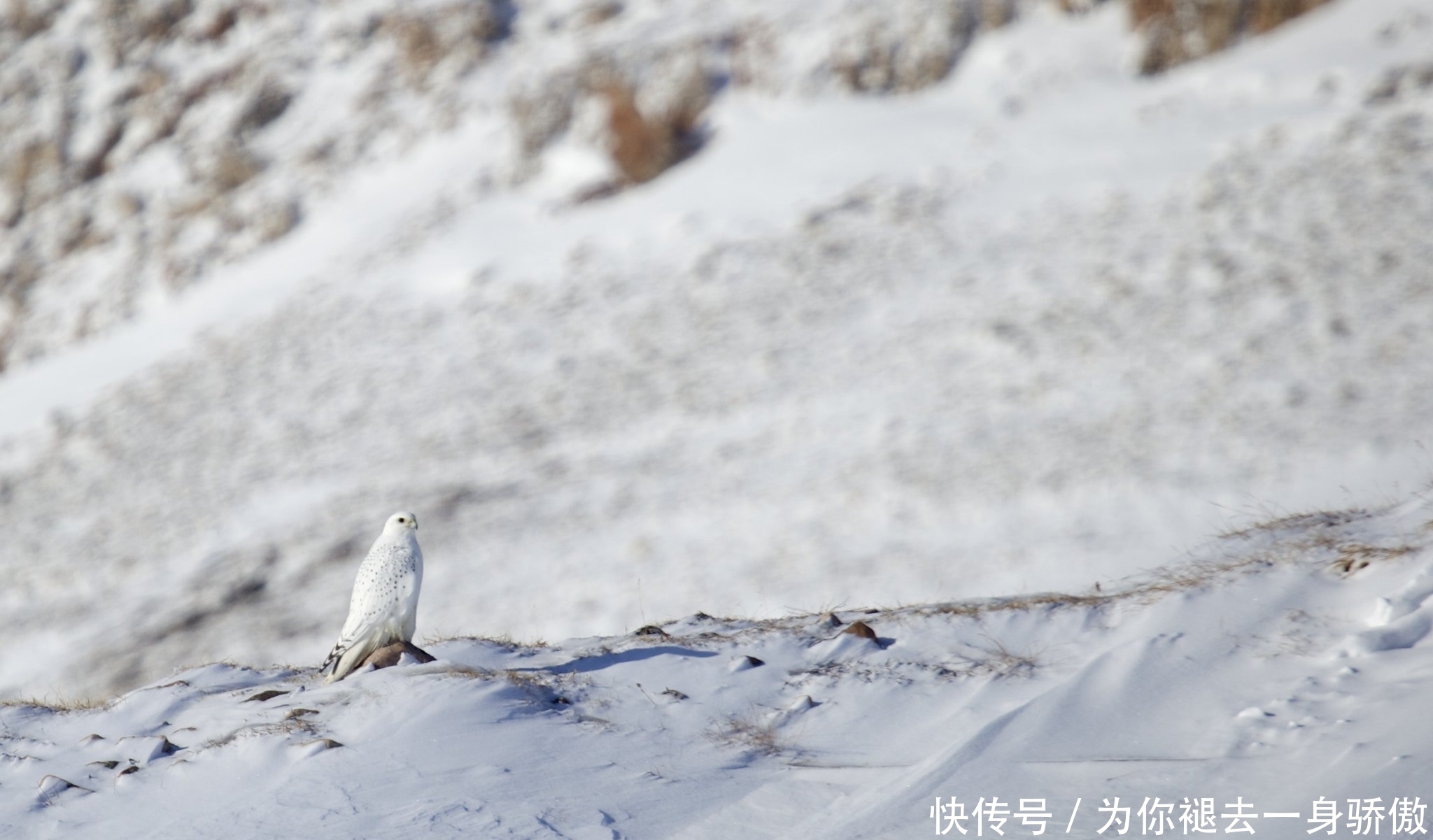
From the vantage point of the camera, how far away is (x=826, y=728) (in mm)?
5320

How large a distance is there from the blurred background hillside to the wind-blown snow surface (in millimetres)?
5268

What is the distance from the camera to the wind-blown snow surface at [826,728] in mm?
4496

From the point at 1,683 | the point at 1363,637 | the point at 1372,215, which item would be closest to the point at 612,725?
the point at 1363,637

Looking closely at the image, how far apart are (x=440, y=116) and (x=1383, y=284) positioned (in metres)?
14.7

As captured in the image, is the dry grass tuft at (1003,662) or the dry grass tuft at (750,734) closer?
the dry grass tuft at (750,734)

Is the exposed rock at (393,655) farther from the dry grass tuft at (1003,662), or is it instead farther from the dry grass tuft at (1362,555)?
the dry grass tuft at (1362,555)

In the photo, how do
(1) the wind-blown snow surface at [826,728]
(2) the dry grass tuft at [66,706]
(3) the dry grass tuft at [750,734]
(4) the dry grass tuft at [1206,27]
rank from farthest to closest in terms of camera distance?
(4) the dry grass tuft at [1206,27] → (2) the dry grass tuft at [66,706] → (3) the dry grass tuft at [750,734] → (1) the wind-blown snow surface at [826,728]

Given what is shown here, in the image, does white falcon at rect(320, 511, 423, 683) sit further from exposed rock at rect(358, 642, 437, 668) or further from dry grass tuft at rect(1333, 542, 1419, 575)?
dry grass tuft at rect(1333, 542, 1419, 575)

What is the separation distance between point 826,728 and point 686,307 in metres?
11.6

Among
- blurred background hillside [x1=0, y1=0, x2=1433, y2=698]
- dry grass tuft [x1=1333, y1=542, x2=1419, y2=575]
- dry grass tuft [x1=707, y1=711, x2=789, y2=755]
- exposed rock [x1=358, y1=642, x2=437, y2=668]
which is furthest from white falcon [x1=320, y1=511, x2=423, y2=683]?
blurred background hillside [x1=0, y1=0, x2=1433, y2=698]

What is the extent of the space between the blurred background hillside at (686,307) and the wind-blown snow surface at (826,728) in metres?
5.27

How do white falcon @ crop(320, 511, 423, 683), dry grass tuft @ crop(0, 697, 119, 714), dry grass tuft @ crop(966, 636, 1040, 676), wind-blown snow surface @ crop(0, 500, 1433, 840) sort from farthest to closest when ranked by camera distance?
dry grass tuft @ crop(0, 697, 119, 714)
white falcon @ crop(320, 511, 423, 683)
dry grass tuft @ crop(966, 636, 1040, 676)
wind-blown snow surface @ crop(0, 500, 1433, 840)

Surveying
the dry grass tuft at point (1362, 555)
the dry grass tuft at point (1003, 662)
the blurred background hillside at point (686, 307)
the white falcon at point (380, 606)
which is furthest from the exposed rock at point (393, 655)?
the blurred background hillside at point (686, 307)

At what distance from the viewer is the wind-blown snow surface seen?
14.8 ft
